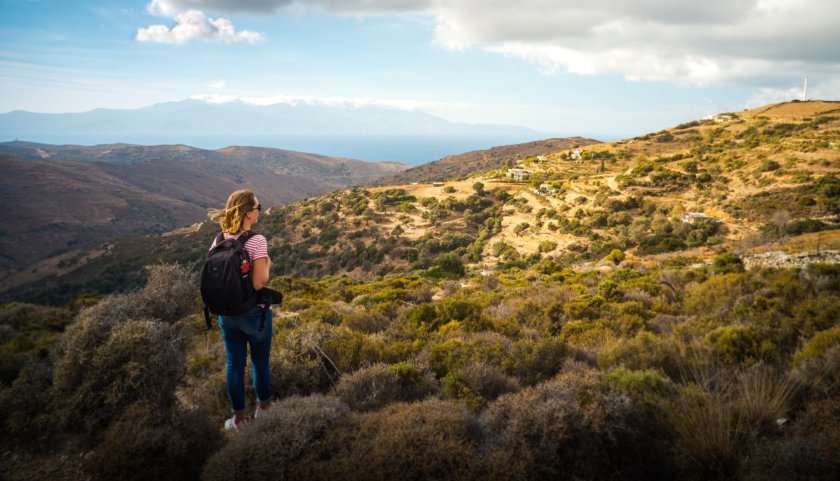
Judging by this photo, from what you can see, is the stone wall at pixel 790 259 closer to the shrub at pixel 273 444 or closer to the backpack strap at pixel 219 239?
the shrub at pixel 273 444

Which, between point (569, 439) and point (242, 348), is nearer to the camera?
point (569, 439)

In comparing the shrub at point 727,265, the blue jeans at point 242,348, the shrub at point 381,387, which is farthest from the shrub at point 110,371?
the shrub at point 727,265

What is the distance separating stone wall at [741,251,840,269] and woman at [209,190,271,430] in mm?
10131

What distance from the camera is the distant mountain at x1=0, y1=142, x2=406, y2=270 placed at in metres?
63.9

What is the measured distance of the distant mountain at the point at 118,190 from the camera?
63.9 metres

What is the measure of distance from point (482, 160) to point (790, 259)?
219ft

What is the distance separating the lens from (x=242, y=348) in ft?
10.2

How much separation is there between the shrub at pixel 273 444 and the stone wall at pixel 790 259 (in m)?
9.88

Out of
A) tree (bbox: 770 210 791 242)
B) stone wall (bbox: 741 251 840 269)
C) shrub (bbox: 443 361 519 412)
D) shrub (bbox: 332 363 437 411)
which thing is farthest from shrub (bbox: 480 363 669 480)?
tree (bbox: 770 210 791 242)

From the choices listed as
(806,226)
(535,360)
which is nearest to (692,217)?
(806,226)

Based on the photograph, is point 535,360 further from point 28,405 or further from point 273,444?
point 28,405

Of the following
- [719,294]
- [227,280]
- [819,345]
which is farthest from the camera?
[719,294]

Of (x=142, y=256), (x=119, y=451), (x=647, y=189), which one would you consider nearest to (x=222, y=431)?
(x=119, y=451)

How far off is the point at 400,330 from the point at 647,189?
946 inches
